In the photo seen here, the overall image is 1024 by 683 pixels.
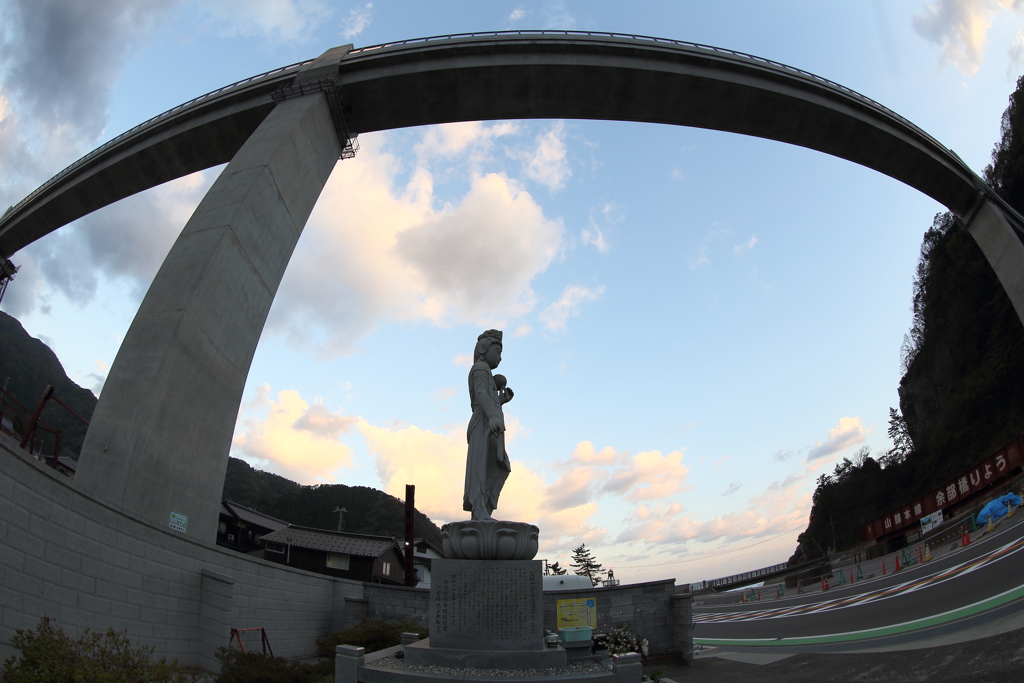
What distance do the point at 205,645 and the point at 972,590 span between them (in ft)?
50.6

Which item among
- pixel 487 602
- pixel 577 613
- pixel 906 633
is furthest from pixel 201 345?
A: pixel 906 633

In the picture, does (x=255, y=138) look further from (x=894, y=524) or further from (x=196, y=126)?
(x=894, y=524)

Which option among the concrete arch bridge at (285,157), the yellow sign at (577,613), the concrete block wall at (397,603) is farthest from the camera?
the concrete block wall at (397,603)

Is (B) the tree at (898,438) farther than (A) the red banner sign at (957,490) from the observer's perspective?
Yes

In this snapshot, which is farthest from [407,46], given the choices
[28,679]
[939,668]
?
[939,668]

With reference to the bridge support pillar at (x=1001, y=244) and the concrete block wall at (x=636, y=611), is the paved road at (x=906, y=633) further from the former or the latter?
the bridge support pillar at (x=1001, y=244)

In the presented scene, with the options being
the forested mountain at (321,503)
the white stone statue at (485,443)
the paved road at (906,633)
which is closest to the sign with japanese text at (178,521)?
the white stone statue at (485,443)

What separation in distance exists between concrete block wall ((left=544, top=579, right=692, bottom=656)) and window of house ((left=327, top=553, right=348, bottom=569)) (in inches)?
707

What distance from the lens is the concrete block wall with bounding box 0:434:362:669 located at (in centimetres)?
564

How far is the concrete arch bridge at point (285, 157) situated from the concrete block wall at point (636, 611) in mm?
9171

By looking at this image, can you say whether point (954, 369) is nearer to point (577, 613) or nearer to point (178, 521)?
point (577, 613)

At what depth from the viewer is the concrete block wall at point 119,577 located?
18.5 ft

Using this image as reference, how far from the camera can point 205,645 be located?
29.0 ft

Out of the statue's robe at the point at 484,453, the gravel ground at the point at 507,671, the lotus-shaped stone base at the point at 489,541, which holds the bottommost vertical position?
the gravel ground at the point at 507,671
